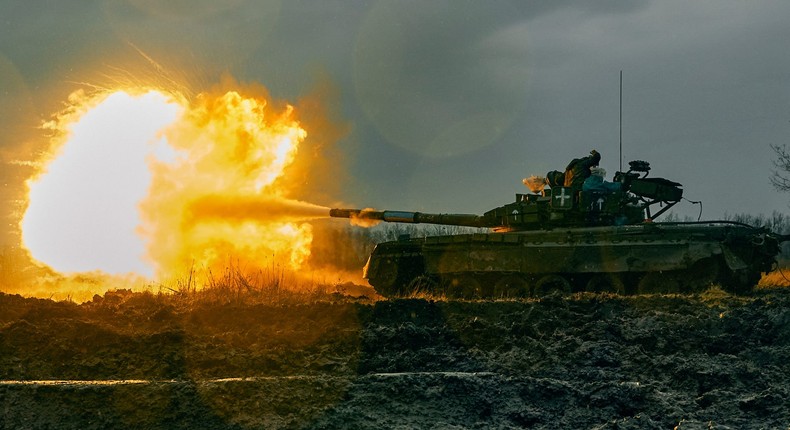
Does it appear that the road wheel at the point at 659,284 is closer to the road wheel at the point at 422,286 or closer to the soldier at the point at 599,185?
the soldier at the point at 599,185

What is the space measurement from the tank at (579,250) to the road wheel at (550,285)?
21 millimetres

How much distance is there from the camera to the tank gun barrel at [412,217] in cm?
2025

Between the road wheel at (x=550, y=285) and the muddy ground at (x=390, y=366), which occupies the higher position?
the road wheel at (x=550, y=285)

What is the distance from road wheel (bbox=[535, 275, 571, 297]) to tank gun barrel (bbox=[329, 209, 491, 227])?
223 centimetres

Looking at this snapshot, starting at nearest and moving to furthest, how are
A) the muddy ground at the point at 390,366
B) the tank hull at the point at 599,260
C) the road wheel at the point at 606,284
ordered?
the muddy ground at the point at 390,366 < the tank hull at the point at 599,260 < the road wheel at the point at 606,284

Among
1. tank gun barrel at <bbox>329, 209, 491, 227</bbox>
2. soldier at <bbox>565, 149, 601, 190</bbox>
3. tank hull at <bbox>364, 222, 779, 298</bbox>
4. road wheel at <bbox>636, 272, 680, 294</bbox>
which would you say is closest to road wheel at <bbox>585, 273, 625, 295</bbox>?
tank hull at <bbox>364, 222, 779, 298</bbox>

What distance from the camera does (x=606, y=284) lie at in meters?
17.6

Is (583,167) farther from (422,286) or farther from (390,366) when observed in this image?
(390,366)

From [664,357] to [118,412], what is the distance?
5696mm

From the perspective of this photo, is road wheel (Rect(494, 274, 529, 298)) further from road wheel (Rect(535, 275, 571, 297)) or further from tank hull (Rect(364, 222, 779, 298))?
road wheel (Rect(535, 275, 571, 297))

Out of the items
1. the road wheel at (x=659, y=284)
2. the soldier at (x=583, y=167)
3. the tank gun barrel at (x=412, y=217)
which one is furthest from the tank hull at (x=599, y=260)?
the soldier at (x=583, y=167)

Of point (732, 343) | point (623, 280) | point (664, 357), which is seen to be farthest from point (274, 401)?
point (623, 280)

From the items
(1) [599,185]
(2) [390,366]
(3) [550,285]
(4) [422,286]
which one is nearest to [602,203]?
(1) [599,185]

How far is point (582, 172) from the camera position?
1841 centimetres
